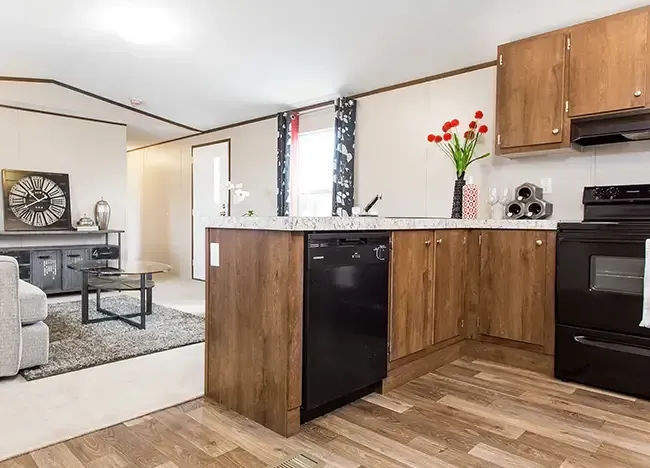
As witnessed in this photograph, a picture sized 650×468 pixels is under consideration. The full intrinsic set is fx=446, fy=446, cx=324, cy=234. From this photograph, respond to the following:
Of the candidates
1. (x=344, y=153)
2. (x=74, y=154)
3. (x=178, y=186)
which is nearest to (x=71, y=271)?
(x=74, y=154)

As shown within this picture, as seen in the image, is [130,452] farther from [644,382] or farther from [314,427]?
[644,382]

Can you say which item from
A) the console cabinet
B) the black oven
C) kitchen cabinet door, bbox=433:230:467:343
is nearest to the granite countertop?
kitchen cabinet door, bbox=433:230:467:343

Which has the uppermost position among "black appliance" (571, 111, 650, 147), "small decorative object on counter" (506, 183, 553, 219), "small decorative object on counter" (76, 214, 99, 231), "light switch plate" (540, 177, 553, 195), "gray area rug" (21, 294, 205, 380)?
"black appliance" (571, 111, 650, 147)

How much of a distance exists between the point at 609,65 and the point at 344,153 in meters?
2.62

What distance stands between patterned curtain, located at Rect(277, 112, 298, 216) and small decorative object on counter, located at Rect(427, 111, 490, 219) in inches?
81.8

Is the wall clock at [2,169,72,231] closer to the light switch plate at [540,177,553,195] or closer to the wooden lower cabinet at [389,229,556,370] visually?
the wooden lower cabinet at [389,229,556,370]

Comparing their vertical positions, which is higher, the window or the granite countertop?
the window

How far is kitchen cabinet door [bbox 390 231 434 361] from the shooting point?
2574 millimetres

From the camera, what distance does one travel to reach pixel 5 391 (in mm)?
2521

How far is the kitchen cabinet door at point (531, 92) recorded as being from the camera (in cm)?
306

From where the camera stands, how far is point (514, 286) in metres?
3.12

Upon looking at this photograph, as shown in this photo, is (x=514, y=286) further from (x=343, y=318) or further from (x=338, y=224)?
(x=338, y=224)

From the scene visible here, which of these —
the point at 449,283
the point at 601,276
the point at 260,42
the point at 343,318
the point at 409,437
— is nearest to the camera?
the point at 409,437

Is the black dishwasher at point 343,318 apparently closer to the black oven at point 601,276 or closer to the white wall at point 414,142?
the black oven at point 601,276
